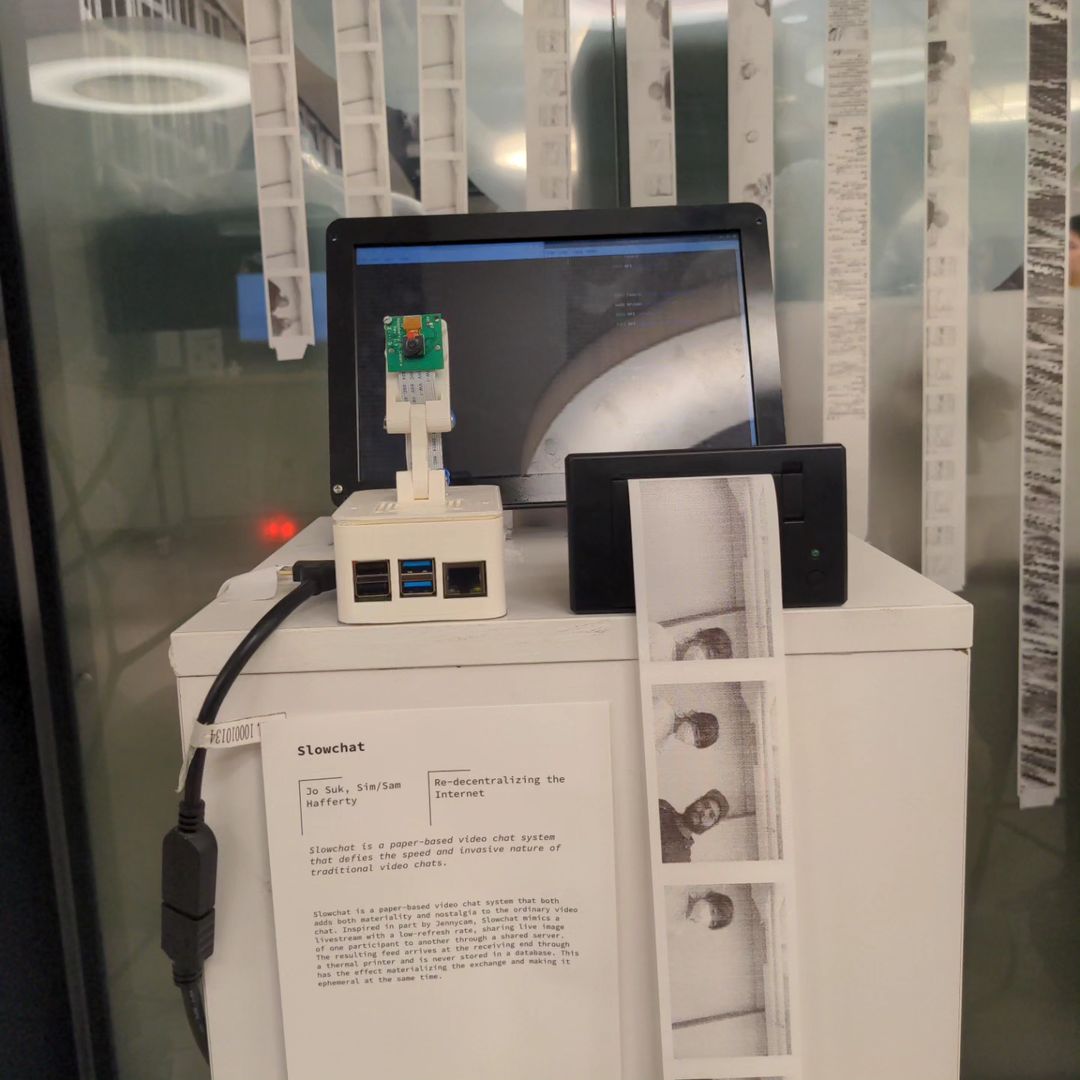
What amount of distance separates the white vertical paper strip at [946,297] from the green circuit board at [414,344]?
712mm

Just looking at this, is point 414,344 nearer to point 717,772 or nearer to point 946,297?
point 717,772

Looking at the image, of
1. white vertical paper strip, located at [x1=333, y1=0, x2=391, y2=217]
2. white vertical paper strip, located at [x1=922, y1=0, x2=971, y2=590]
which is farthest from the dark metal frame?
white vertical paper strip, located at [x1=922, y1=0, x2=971, y2=590]

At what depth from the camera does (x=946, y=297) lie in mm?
1101

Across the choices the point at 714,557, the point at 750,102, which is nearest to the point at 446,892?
the point at 714,557

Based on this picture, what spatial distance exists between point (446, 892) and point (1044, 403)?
0.92m

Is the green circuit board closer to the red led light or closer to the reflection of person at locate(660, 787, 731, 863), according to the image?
the reflection of person at locate(660, 787, 731, 863)

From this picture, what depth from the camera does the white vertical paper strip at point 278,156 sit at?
1062 mm

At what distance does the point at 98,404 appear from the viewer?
3.75ft

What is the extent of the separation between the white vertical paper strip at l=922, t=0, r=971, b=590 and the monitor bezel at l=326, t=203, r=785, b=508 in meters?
0.33

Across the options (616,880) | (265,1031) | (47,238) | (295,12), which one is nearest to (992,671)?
(616,880)

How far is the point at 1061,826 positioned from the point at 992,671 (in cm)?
22

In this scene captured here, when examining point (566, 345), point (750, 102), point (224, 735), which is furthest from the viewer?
point (750, 102)

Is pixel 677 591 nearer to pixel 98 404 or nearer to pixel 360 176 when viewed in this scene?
pixel 360 176

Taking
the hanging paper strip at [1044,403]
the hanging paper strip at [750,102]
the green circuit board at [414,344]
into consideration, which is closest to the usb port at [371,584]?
the green circuit board at [414,344]
